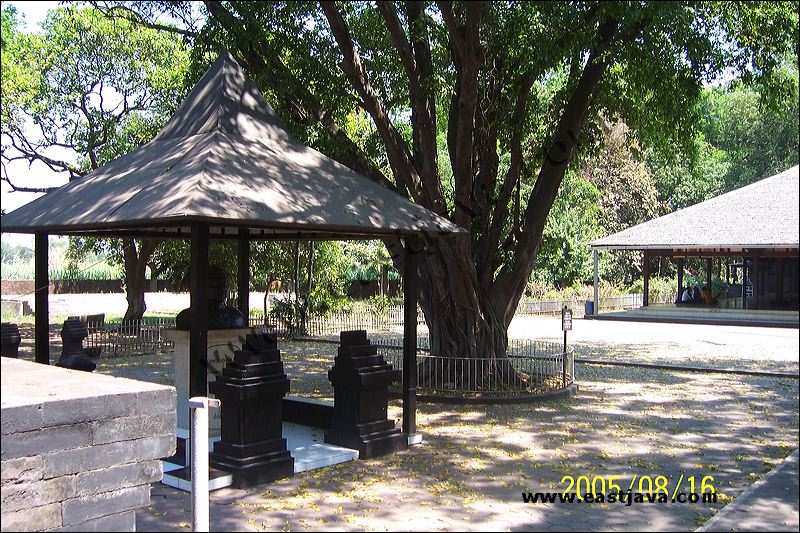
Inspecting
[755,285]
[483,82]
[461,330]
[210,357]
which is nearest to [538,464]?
[210,357]

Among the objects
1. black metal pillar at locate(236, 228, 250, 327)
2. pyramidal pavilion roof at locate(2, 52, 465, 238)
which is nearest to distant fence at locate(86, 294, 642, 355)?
black metal pillar at locate(236, 228, 250, 327)

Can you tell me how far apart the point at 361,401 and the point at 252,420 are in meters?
1.54

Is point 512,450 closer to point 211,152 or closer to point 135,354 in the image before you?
point 211,152

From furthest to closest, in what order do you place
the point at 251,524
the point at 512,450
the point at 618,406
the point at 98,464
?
the point at 618,406
the point at 512,450
the point at 251,524
the point at 98,464

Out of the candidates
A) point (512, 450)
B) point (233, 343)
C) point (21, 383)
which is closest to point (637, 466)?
point (512, 450)

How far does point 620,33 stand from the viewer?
11.6 m

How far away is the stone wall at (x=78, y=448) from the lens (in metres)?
4.52

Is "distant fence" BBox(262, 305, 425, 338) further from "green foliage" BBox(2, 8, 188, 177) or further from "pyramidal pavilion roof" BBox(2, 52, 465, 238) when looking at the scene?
"pyramidal pavilion roof" BBox(2, 52, 465, 238)

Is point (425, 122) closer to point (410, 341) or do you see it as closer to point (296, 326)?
point (410, 341)

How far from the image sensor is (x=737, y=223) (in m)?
14.5

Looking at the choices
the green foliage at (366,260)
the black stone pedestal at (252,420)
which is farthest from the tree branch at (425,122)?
the green foliage at (366,260)

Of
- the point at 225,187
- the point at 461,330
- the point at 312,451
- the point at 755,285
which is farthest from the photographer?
the point at 755,285

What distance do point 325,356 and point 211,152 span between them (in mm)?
12187

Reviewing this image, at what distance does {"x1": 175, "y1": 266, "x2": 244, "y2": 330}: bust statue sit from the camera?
32.1 ft
